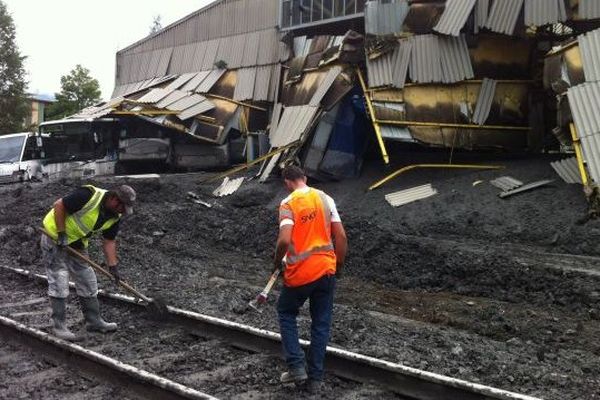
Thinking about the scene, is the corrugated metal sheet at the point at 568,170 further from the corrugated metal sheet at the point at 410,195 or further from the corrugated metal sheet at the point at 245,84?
the corrugated metal sheet at the point at 245,84

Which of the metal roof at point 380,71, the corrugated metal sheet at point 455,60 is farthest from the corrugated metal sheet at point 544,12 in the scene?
the metal roof at point 380,71

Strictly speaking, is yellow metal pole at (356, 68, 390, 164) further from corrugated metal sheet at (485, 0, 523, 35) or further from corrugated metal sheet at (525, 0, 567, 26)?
corrugated metal sheet at (525, 0, 567, 26)

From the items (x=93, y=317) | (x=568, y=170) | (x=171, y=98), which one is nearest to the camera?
(x=93, y=317)

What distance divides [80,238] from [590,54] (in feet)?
32.0

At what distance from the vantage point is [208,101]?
24.9m

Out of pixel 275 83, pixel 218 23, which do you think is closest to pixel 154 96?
pixel 275 83

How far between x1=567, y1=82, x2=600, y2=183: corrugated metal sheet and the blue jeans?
7263 mm

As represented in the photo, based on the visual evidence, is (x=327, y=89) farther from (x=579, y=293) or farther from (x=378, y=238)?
(x=579, y=293)

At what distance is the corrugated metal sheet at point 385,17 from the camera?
16.0 m

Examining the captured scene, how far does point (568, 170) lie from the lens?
12.1 metres

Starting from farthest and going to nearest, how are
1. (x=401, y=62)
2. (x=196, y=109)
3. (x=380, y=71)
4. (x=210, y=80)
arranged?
(x=210, y=80) < (x=196, y=109) < (x=380, y=71) < (x=401, y=62)

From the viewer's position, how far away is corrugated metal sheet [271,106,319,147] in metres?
17.0

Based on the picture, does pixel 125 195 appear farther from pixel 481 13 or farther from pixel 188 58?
pixel 188 58

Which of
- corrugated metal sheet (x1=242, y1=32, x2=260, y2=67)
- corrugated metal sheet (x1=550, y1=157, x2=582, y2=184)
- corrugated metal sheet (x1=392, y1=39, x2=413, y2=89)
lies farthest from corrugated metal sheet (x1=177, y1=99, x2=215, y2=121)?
corrugated metal sheet (x1=550, y1=157, x2=582, y2=184)
